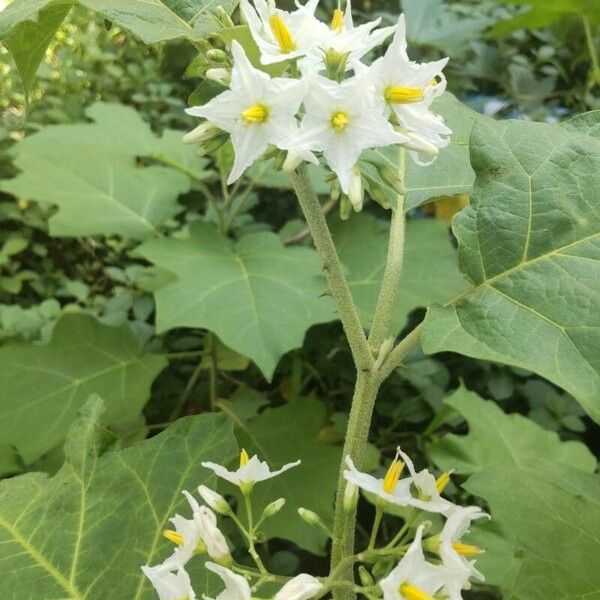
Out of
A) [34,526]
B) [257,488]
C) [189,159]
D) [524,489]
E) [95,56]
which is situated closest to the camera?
[34,526]

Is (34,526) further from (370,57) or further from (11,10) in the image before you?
(370,57)

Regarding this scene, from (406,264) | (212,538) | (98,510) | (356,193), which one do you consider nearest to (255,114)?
(356,193)

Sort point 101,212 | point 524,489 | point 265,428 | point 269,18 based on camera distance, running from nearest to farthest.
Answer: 1. point 269,18
2. point 524,489
3. point 265,428
4. point 101,212

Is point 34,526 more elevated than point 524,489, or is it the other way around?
point 34,526

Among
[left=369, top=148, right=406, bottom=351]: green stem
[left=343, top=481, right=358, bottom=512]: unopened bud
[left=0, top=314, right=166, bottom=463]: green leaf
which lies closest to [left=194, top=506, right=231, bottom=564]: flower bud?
[left=343, top=481, right=358, bottom=512]: unopened bud

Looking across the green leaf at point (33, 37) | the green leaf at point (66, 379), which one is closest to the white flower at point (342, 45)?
the green leaf at point (33, 37)

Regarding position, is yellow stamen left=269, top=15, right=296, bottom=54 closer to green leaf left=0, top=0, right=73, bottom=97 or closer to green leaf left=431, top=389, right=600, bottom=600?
green leaf left=0, top=0, right=73, bottom=97

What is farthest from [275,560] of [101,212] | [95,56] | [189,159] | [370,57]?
[95,56]
